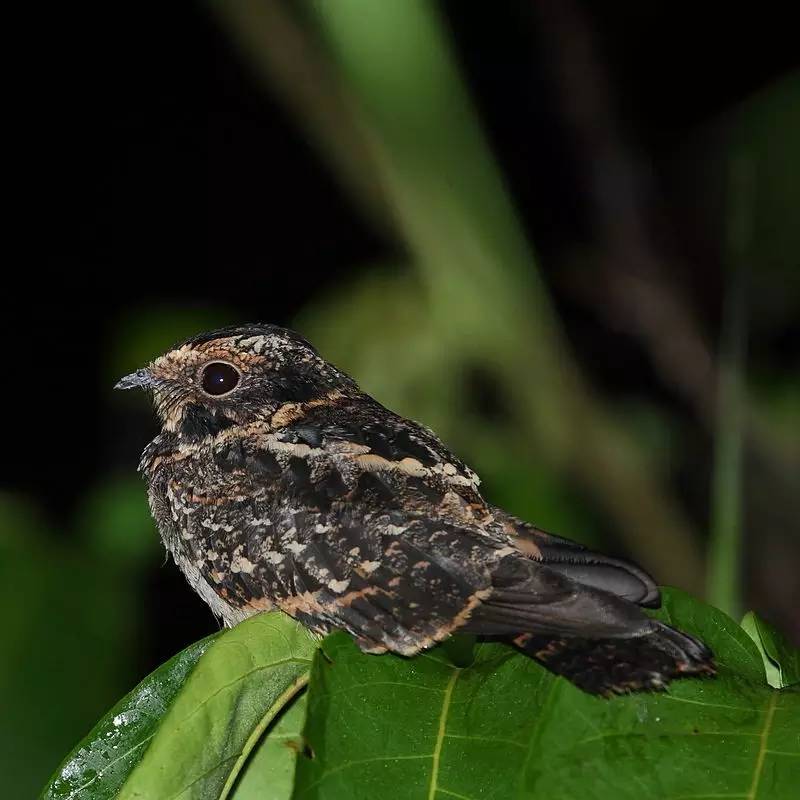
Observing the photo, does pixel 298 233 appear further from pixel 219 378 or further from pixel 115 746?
pixel 115 746

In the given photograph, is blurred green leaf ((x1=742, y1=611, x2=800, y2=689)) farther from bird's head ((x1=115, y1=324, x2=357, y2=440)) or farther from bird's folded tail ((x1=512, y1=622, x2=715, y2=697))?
bird's head ((x1=115, y1=324, x2=357, y2=440))

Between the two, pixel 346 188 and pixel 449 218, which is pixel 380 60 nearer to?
pixel 449 218

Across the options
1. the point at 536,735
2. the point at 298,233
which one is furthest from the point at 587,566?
the point at 298,233

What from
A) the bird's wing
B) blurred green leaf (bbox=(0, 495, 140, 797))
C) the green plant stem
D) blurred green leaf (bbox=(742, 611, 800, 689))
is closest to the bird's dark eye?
blurred green leaf (bbox=(0, 495, 140, 797))

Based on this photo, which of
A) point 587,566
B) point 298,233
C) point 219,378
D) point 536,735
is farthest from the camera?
point 298,233

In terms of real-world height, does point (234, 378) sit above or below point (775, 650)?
above

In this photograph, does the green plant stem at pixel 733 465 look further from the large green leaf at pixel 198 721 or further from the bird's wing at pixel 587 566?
the large green leaf at pixel 198 721

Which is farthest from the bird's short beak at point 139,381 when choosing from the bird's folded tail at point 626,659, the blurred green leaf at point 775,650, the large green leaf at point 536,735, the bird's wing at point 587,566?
the blurred green leaf at point 775,650

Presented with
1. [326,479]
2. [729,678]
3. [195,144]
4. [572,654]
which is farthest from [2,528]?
[195,144]
